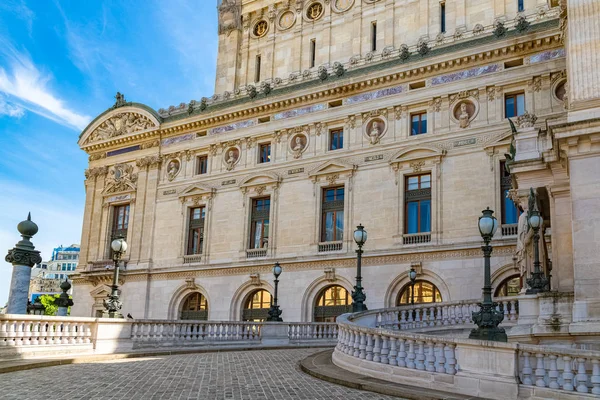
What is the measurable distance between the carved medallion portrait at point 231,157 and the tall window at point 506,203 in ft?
55.4

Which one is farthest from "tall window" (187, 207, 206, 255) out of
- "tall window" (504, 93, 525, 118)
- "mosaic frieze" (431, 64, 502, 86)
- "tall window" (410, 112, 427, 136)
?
"tall window" (504, 93, 525, 118)

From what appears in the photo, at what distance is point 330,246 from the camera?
3584cm

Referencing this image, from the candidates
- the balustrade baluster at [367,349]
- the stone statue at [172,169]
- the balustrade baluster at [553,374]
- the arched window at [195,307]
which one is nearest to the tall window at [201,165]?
the stone statue at [172,169]

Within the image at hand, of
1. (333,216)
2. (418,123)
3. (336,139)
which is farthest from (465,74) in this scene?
(333,216)

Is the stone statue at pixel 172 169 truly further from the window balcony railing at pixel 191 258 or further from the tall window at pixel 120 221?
the window balcony railing at pixel 191 258

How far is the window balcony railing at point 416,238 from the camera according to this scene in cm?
3297

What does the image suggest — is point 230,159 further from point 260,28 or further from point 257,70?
point 260,28

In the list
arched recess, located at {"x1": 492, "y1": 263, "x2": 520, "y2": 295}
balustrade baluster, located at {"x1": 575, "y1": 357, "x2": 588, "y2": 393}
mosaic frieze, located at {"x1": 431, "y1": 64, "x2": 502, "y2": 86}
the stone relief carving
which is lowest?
balustrade baluster, located at {"x1": 575, "y1": 357, "x2": 588, "y2": 393}

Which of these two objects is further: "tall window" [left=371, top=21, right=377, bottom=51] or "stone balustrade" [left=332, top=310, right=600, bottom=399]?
"tall window" [left=371, top=21, right=377, bottom=51]

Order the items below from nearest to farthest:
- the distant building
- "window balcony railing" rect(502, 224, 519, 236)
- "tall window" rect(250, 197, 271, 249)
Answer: "window balcony railing" rect(502, 224, 519, 236) → "tall window" rect(250, 197, 271, 249) → the distant building

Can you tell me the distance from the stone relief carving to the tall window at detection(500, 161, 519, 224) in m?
25.3

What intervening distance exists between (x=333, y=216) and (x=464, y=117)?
8951 millimetres

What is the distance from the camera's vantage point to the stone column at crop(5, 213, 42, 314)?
2145 cm

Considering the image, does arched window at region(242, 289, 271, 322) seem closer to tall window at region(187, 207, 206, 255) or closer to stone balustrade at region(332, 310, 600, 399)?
tall window at region(187, 207, 206, 255)
